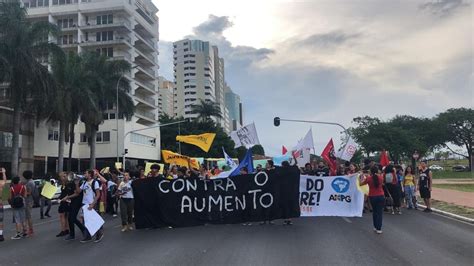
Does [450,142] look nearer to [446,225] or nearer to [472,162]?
[472,162]

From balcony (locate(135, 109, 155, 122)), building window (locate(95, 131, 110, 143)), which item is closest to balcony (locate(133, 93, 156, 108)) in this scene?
balcony (locate(135, 109, 155, 122))

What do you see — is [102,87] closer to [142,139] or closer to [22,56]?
[22,56]

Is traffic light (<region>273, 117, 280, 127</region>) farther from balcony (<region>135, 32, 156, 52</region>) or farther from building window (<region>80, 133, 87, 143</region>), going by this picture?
balcony (<region>135, 32, 156, 52</region>)

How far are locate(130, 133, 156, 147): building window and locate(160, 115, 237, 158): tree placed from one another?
8.36 m

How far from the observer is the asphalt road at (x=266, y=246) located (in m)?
8.23

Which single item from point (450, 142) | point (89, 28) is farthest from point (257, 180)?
point (450, 142)

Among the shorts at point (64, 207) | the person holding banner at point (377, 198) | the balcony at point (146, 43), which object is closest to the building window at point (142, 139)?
the balcony at point (146, 43)

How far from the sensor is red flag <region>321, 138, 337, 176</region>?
60.2 ft

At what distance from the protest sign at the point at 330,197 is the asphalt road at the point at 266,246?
1.02 m

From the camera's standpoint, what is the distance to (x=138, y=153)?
73312 millimetres

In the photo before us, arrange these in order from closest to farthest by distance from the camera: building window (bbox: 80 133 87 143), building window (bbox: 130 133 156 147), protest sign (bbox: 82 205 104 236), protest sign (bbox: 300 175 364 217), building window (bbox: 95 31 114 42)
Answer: protest sign (bbox: 82 205 104 236)
protest sign (bbox: 300 175 364 217)
building window (bbox: 80 133 87 143)
building window (bbox: 130 133 156 147)
building window (bbox: 95 31 114 42)

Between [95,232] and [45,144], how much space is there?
53.1 meters

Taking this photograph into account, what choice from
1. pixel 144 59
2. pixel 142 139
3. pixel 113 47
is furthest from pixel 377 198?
pixel 144 59

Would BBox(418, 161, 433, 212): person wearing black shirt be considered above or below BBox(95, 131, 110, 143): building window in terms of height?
below
